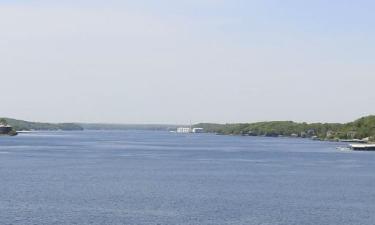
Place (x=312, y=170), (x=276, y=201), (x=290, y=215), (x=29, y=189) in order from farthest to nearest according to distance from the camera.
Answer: (x=312, y=170), (x=29, y=189), (x=276, y=201), (x=290, y=215)

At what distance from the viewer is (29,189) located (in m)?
71.8

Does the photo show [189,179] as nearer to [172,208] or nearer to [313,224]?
[172,208]

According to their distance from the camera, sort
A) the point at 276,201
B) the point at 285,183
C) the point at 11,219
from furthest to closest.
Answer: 1. the point at 285,183
2. the point at 276,201
3. the point at 11,219

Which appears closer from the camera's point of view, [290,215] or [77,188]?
[290,215]

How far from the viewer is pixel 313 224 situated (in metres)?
52.6

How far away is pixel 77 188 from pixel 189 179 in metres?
16.7

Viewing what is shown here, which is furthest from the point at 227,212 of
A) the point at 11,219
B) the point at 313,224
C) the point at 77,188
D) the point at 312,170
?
the point at 312,170

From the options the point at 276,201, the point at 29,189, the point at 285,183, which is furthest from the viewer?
the point at 285,183

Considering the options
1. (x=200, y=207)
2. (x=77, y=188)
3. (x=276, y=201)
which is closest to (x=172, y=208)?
(x=200, y=207)

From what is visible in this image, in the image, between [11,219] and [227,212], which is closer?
[11,219]

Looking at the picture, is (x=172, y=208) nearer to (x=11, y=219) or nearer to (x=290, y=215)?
(x=290, y=215)

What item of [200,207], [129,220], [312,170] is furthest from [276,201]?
[312,170]

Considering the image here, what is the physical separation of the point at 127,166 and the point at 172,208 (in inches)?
1971

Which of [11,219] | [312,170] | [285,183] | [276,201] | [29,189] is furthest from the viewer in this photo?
[312,170]
